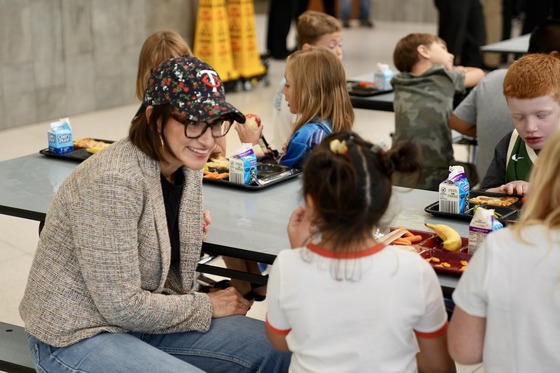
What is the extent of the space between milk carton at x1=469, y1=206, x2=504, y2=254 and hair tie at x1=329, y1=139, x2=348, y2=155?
69 centimetres

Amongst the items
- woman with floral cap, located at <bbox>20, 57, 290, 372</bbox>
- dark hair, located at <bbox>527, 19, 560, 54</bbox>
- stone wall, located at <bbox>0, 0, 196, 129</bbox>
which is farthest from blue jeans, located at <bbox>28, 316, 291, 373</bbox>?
stone wall, located at <bbox>0, 0, 196, 129</bbox>

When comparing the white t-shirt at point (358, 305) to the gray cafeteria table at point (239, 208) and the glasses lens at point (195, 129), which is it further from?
the glasses lens at point (195, 129)

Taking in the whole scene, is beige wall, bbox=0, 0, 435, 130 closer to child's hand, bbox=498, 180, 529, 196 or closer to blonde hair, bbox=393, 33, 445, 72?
blonde hair, bbox=393, 33, 445, 72

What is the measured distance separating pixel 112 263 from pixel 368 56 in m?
9.25

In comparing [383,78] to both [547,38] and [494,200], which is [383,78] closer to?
[547,38]

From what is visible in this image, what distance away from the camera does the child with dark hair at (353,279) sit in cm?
199

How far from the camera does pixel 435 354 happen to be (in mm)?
2094

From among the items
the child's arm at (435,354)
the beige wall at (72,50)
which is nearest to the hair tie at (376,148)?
the child's arm at (435,354)

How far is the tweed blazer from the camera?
235cm

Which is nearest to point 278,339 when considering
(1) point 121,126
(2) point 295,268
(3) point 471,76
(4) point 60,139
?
(2) point 295,268

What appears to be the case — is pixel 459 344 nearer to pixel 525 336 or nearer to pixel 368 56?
pixel 525 336

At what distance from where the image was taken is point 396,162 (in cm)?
206

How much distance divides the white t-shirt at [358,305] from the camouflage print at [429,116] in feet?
7.76

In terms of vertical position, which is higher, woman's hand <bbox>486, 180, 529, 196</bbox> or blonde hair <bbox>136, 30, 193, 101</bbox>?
blonde hair <bbox>136, 30, 193, 101</bbox>
